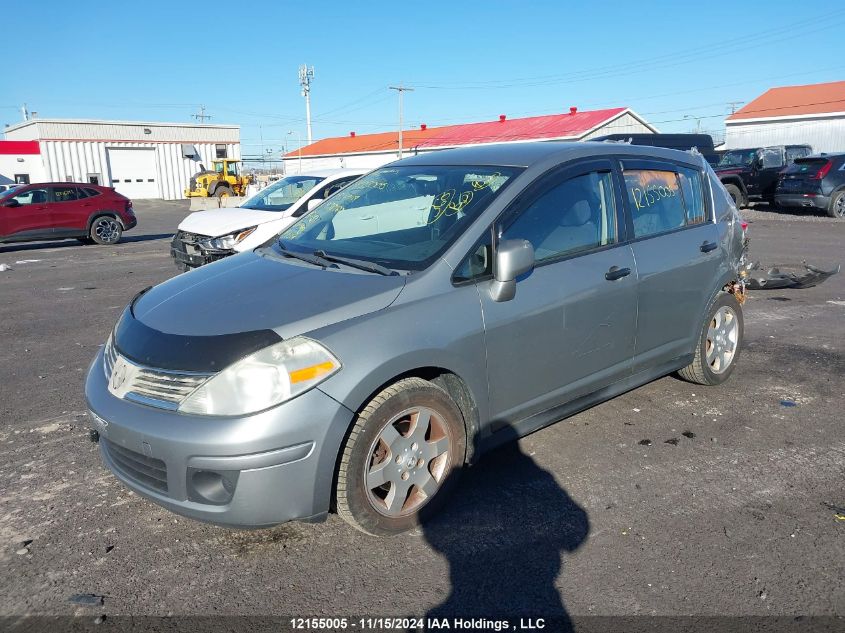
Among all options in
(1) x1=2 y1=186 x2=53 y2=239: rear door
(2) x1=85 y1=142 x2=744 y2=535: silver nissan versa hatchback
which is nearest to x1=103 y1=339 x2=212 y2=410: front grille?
(2) x1=85 y1=142 x2=744 y2=535: silver nissan versa hatchback

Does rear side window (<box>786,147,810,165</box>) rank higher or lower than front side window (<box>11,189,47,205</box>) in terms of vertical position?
higher

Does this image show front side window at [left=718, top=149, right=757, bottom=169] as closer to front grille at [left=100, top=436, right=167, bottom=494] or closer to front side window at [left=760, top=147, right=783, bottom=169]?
front side window at [left=760, top=147, right=783, bottom=169]

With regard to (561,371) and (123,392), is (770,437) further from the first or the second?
(123,392)

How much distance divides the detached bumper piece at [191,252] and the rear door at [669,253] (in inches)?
237

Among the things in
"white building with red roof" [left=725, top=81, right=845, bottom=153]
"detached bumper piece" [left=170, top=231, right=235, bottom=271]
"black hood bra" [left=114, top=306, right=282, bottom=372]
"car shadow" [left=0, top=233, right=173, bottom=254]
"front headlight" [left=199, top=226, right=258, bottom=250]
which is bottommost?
"car shadow" [left=0, top=233, right=173, bottom=254]

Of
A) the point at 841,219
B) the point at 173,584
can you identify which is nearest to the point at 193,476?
the point at 173,584

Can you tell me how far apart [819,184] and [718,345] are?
620 inches

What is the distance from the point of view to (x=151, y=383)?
2.88 metres

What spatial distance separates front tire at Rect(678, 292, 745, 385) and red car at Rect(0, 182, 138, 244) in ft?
52.3

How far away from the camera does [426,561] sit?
116 inches

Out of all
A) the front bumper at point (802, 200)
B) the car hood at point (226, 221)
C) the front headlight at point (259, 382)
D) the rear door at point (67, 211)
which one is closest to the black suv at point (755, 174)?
the front bumper at point (802, 200)

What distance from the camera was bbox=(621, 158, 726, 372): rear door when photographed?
4.25m

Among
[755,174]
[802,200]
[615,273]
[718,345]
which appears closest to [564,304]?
[615,273]

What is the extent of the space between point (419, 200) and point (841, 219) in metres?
18.1
